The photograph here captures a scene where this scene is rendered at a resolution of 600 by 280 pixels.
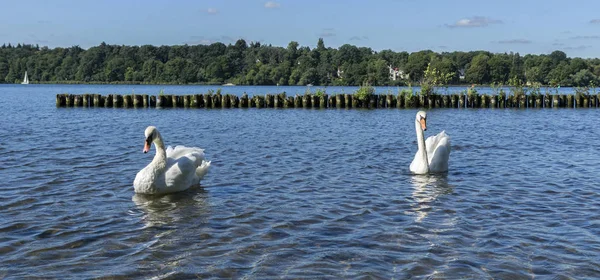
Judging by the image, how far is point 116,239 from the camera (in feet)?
28.2

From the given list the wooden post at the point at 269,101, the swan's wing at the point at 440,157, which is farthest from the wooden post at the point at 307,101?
the swan's wing at the point at 440,157

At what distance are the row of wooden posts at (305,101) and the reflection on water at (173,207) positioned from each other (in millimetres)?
32819

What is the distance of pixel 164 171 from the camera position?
12.0 m

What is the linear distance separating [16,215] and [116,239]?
2515 millimetres

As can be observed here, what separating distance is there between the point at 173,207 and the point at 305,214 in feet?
8.31

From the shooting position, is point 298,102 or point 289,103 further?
point 298,102

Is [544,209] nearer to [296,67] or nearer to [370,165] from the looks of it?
[370,165]

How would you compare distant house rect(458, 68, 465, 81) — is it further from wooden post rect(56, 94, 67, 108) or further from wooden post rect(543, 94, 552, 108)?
wooden post rect(56, 94, 67, 108)

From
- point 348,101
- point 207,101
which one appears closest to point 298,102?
point 348,101

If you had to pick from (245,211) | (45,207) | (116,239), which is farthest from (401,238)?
(45,207)

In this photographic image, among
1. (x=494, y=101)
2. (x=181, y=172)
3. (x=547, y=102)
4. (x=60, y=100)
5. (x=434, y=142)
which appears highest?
(x=60, y=100)

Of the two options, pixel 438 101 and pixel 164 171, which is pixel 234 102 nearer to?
pixel 438 101

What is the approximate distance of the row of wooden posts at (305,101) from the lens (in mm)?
45031

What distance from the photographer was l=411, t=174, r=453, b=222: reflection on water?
35.0 ft
